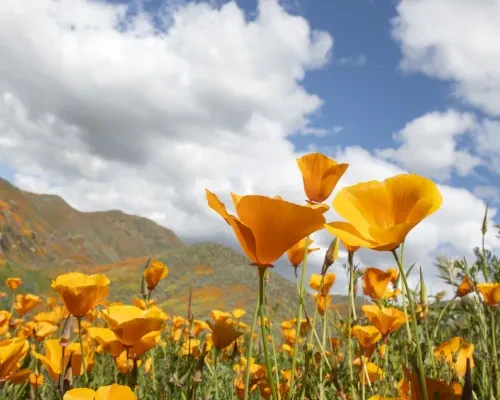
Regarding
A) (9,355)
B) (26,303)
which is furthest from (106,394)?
(26,303)

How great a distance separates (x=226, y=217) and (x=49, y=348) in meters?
1.30

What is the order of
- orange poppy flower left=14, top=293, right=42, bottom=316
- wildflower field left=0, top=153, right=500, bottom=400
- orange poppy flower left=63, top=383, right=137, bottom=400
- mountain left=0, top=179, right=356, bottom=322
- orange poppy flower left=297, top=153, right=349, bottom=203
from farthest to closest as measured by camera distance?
mountain left=0, top=179, right=356, bottom=322
orange poppy flower left=14, top=293, right=42, bottom=316
orange poppy flower left=297, top=153, right=349, bottom=203
orange poppy flower left=63, top=383, right=137, bottom=400
wildflower field left=0, top=153, right=500, bottom=400

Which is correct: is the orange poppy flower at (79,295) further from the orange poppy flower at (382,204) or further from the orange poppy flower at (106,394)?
the orange poppy flower at (382,204)

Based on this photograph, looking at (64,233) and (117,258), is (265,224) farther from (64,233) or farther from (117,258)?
(117,258)

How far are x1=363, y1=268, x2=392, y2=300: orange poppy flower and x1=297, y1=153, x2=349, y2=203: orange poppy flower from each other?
885 mm

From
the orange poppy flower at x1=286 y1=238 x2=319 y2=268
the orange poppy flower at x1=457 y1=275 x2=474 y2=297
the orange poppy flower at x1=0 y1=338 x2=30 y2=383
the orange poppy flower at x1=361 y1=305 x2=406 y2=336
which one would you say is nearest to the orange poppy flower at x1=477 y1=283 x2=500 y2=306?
the orange poppy flower at x1=361 y1=305 x2=406 y2=336

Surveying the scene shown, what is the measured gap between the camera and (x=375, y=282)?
2.26 m

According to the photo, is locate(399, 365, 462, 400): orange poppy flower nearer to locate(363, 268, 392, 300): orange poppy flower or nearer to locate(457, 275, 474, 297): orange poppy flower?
locate(363, 268, 392, 300): orange poppy flower

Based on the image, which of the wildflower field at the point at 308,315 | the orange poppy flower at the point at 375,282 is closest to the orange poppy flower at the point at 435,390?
the wildflower field at the point at 308,315

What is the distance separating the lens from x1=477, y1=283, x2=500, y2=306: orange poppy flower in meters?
1.84

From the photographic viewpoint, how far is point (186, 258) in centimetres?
2177

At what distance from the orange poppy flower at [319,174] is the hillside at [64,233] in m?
20.5

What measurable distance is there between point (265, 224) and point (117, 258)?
44.8 meters

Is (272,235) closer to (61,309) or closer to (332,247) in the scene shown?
(332,247)
